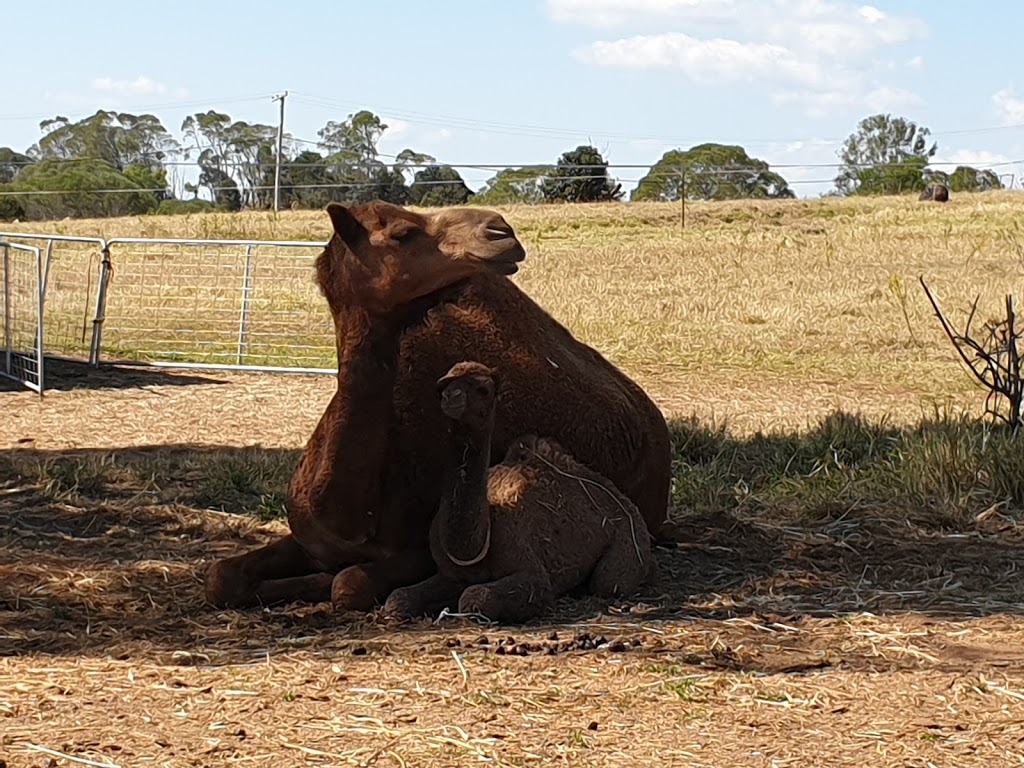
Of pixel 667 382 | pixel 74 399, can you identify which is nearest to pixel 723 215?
pixel 667 382

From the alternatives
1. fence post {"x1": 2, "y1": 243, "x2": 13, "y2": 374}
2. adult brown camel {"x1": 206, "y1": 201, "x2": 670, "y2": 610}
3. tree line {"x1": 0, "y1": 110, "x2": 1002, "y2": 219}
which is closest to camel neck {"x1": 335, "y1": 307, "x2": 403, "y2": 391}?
adult brown camel {"x1": 206, "y1": 201, "x2": 670, "y2": 610}

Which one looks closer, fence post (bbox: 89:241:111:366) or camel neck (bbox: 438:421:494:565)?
camel neck (bbox: 438:421:494:565)

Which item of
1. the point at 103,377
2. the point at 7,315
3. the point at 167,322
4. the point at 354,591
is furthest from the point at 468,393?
the point at 167,322

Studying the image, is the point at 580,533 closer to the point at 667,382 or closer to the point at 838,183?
the point at 667,382

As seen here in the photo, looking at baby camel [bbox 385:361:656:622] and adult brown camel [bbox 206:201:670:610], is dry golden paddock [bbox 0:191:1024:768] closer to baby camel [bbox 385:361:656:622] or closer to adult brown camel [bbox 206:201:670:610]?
baby camel [bbox 385:361:656:622]

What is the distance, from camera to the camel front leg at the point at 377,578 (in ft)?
19.1

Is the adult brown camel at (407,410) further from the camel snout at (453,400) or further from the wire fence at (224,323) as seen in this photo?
the wire fence at (224,323)

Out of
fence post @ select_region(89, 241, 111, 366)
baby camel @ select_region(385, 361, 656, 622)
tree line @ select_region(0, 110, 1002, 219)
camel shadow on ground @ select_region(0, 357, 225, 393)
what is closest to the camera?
baby camel @ select_region(385, 361, 656, 622)

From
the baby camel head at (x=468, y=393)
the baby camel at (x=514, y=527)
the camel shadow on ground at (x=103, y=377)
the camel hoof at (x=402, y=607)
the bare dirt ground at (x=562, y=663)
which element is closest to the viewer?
the bare dirt ground at (x=562, y=663)

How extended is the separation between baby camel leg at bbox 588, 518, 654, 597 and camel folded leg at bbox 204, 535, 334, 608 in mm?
1090

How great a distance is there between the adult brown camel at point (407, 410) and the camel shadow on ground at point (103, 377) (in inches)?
352

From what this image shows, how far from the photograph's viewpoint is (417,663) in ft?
16.5

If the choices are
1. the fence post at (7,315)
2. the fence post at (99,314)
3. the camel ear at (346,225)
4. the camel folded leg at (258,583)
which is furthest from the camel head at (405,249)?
the fence post at (99,314)

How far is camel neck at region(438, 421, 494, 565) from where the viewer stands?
543 centimetres
